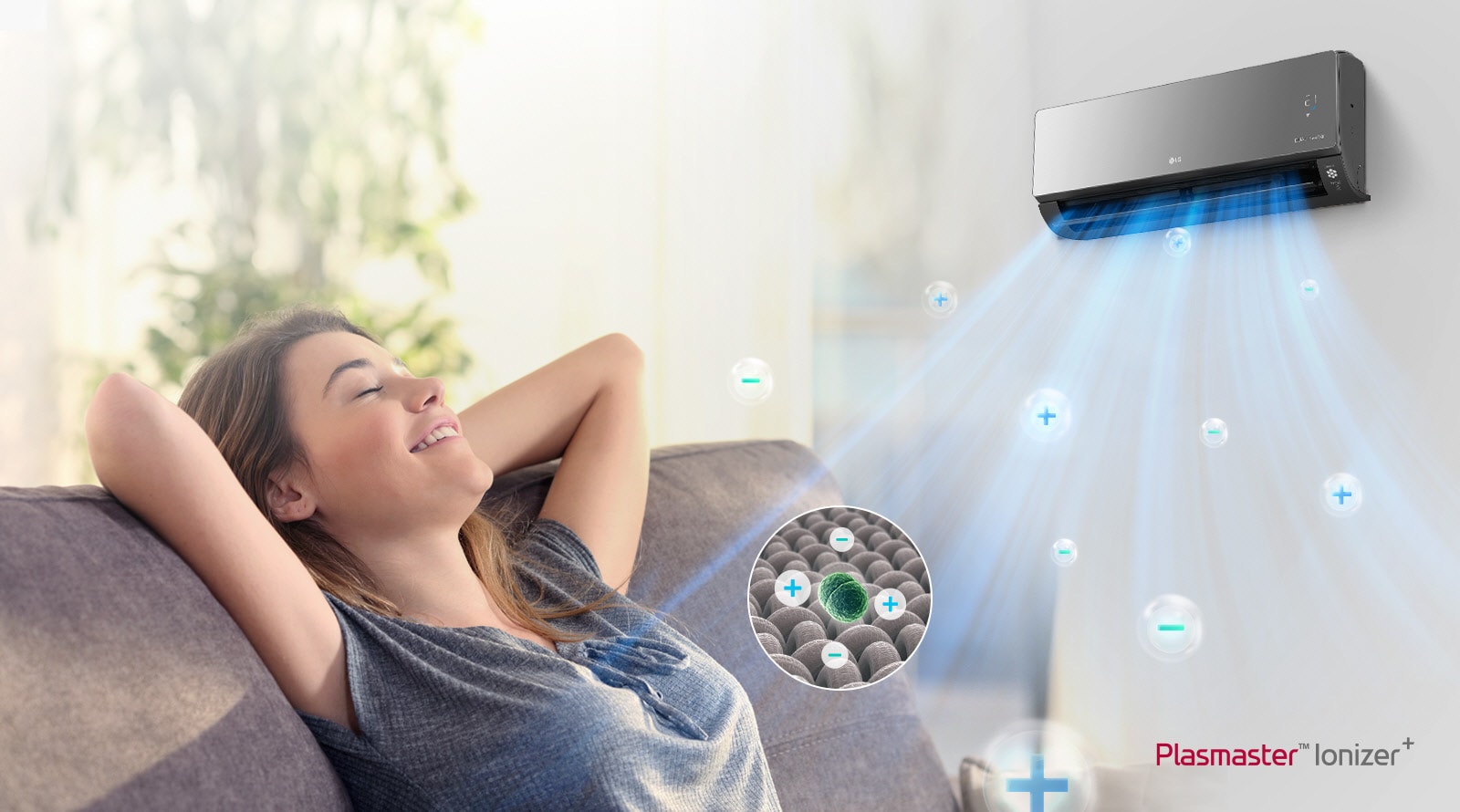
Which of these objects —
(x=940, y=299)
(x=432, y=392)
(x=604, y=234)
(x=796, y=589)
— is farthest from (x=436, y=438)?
(x=604, y=234)

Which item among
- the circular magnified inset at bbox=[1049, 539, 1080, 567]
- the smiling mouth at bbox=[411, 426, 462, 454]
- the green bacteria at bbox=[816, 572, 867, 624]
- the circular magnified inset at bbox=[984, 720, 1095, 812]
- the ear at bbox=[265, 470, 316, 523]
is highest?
the smiling mouth at bbox=[411, 426, 462, 454]

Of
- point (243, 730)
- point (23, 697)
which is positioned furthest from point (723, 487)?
point (23, 697)

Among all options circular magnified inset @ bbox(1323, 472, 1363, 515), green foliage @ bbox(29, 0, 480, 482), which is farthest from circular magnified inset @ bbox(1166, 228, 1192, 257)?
green foliage @ bbox(29, 0, 480, 482)

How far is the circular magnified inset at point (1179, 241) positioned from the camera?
73.9 inches

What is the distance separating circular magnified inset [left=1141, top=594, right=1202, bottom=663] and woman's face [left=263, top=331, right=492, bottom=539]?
1313mm

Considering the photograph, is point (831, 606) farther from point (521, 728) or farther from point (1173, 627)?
point (1173, 627)

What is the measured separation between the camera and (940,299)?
7.29 feet

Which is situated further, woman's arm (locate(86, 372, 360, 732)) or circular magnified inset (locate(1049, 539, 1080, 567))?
circular magnified inset (locate(1049, 539, 1080, 567))

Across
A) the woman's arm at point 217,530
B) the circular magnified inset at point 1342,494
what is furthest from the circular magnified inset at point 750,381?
the woman's arm at point 217,530

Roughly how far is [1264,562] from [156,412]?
5.21 feet

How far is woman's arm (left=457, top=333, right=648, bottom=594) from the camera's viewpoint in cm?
126

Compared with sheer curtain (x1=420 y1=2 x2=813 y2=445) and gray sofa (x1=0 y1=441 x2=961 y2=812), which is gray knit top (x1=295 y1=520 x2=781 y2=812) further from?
sheer curtain (x1=420 y1=2 x2=813 y2=445)

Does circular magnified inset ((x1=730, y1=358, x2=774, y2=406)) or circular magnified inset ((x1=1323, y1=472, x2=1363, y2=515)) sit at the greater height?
circular magnified inset ((x1=730, y1=358, x2=774, y2=406))

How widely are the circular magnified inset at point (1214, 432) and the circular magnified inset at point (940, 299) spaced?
0.57m
